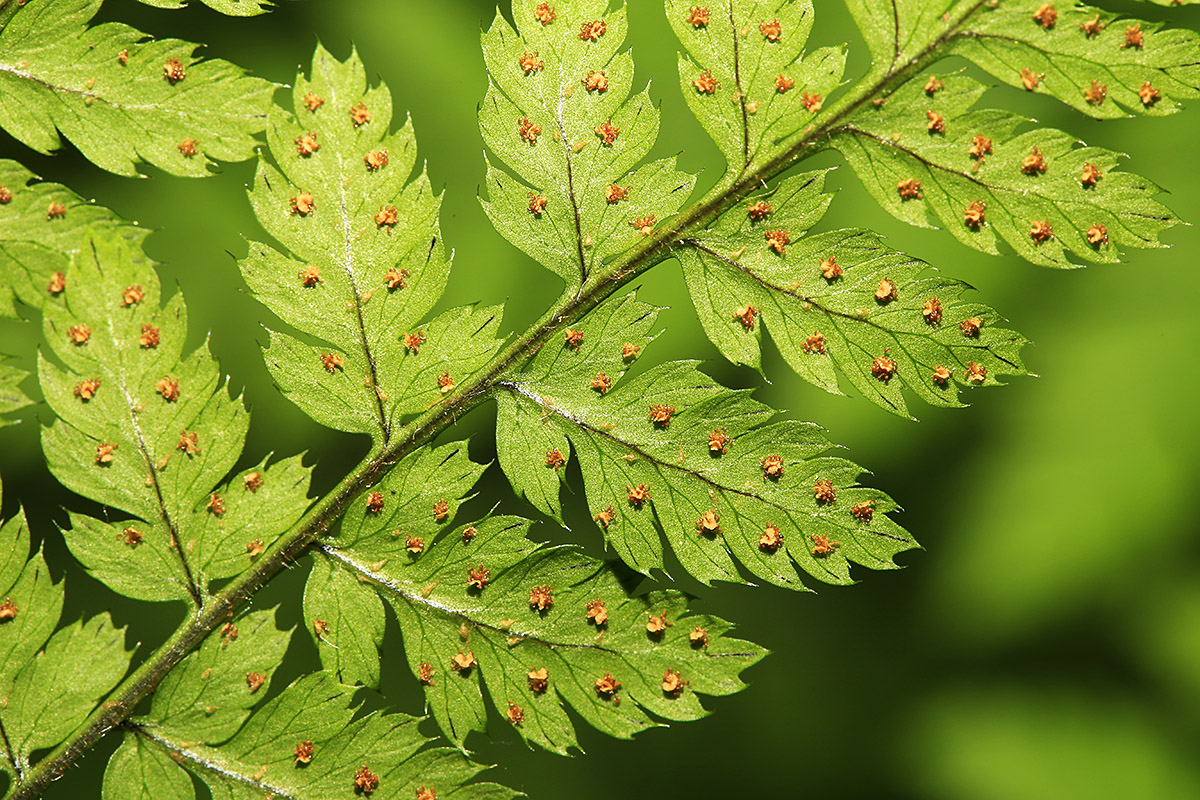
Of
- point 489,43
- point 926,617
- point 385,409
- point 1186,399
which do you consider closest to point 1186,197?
point 1186,399

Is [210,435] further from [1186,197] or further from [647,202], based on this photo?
[1186,197]

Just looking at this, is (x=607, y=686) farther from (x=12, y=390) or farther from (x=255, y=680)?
(x=12, y=390)

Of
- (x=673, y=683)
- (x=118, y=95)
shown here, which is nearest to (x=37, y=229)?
(x=118, y=95)

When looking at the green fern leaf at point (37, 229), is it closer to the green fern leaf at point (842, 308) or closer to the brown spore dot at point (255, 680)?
the brown spore dot at point (255, 680)

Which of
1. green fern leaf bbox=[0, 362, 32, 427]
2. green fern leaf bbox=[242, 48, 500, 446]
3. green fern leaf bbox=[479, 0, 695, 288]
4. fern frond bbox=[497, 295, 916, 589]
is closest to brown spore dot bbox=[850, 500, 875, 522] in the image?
fern frond bbox=[497, 295, 916, 589]

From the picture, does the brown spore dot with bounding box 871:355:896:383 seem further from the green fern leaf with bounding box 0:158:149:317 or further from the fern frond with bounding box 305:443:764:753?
the green fern leaf with bounding box 0:158:149:317

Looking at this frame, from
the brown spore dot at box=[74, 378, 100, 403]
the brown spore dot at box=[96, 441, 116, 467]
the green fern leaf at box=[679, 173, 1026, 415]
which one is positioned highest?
the green fern leaf at box=[679, 173, 1026, 415]

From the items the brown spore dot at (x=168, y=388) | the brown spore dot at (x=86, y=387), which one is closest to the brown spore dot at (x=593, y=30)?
the brown spore dot at (x=168, y=388)
